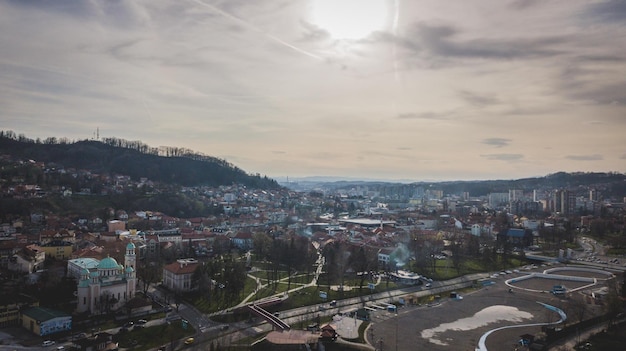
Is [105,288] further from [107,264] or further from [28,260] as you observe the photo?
[28,260]

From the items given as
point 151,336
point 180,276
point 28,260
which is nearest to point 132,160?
point 28,260

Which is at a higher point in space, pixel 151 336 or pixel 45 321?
pixel 45 321

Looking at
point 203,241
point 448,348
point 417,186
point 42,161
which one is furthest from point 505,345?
point 417,186

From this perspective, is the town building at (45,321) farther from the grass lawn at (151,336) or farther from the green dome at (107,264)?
the green dome at (107,264)

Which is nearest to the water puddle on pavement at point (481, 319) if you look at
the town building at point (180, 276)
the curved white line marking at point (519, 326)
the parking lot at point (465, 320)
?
the parking lot at point (465, 320)

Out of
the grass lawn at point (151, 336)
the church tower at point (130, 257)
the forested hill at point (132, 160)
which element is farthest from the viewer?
the forested hill at point (132, 160)

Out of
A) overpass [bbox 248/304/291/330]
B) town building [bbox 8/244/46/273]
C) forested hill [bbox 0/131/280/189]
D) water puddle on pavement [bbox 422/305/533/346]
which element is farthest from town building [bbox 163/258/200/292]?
forested hill [bbox 0/131/280/189]

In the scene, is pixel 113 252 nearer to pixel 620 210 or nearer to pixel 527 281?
pixel 527 281
